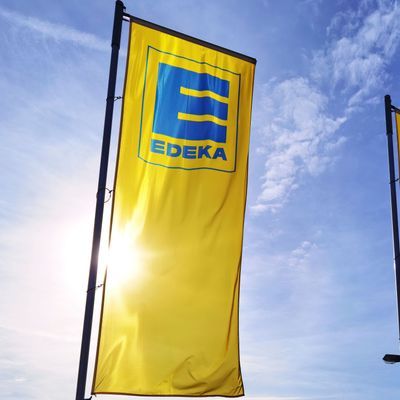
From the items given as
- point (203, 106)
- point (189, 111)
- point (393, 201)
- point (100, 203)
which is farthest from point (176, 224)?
point (393, 201)

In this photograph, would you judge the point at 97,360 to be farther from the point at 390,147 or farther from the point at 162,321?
the point at 390,147

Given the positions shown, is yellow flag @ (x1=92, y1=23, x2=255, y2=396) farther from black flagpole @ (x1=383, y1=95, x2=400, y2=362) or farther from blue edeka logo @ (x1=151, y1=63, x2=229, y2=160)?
black flagpole @ (x1=383, y1=95, x2=400, y2=362)

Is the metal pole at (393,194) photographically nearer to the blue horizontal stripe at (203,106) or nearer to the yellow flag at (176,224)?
the yellow flag at (176,224)

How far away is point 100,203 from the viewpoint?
9.30 m

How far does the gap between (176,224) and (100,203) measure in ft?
4.18

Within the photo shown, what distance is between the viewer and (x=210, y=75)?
10547 millimetres

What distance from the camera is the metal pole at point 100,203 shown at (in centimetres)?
836

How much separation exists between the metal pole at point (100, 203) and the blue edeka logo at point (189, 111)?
811mm

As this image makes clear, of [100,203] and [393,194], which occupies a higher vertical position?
[393,194]

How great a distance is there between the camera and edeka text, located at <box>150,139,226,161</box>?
380 inches

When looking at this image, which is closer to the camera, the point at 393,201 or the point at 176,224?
the point at 176,224

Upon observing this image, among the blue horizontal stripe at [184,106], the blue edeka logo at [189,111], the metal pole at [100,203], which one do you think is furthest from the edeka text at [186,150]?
the metal pole at [100,203]

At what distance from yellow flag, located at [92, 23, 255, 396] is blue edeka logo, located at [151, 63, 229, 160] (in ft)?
0.06

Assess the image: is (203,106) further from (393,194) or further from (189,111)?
(393,194)
